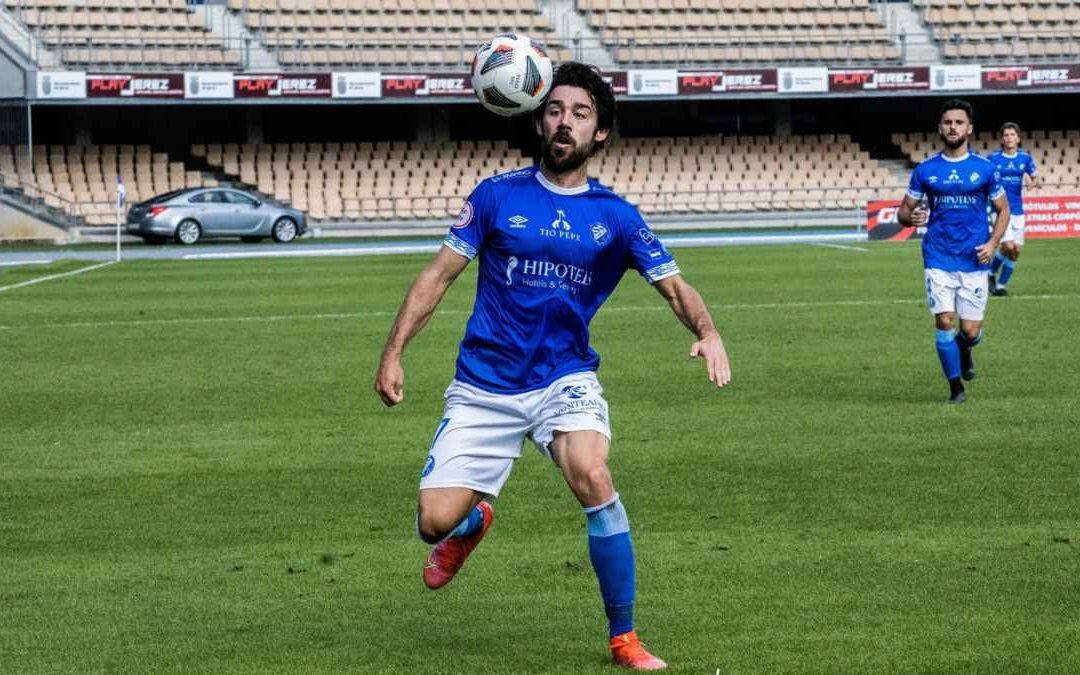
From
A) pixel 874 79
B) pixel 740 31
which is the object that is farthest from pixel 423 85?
pixel 874 79

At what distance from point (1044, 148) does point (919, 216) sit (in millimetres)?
41925

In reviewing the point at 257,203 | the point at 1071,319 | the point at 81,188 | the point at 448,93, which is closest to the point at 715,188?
the point at 448,93

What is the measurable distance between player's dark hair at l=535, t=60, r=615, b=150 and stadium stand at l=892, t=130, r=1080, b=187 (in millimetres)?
45592

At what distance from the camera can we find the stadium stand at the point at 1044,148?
167 ft

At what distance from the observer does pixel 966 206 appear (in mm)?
13047

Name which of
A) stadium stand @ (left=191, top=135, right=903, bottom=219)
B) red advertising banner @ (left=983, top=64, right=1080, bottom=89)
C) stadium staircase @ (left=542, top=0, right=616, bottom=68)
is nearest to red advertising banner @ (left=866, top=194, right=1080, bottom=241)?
stadium stand @ (left=191, top=135, right=903, bottom=219)

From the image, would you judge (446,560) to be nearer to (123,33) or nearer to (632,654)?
(632,654)

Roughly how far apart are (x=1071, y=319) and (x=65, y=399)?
11340mm

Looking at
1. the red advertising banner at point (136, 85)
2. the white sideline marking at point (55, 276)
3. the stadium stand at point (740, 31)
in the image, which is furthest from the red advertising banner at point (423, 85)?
the white sideline marking at point (55, 276)

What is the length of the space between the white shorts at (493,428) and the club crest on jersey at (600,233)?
19.8 inches

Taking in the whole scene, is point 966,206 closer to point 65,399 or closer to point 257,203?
point 65,399

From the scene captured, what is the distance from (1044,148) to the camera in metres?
52.1

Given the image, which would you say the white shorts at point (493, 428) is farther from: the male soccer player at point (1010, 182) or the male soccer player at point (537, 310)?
the male soccer player at point (1010, 182)

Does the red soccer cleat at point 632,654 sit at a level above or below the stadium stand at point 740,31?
below
